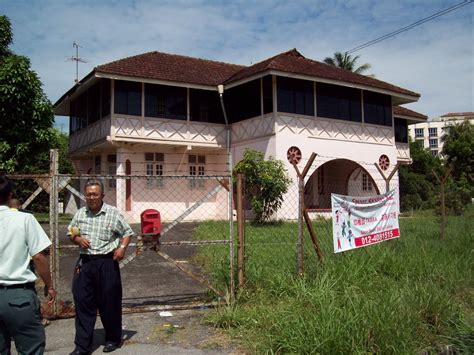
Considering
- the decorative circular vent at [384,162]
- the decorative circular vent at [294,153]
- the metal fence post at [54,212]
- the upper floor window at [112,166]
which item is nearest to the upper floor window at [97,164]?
the upper floor window at [112,166]

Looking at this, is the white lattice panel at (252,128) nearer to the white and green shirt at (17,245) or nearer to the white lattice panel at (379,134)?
the white lattice panel at (379,134)

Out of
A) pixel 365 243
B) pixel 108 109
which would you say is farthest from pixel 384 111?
pixel 365 243

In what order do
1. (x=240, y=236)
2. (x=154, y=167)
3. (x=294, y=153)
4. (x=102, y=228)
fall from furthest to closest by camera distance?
(x=154, y=167)
(x=294, y=153)
(x=240, y=236)
(x=102, y=228)

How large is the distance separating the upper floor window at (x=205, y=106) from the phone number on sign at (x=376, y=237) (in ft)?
39.3

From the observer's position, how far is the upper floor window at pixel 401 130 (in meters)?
22.9

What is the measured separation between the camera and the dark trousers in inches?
169

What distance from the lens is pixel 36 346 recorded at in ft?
10.1

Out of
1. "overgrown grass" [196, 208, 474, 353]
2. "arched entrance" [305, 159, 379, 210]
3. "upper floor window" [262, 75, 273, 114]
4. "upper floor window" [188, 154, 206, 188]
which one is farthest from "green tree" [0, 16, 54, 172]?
"arched entrance" [305, 159, 379, 210]

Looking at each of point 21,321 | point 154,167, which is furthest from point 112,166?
point 21,321

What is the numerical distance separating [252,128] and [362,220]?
36.9ft

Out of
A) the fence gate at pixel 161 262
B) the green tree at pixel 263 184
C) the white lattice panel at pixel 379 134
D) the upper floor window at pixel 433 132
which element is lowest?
the fence gate at pixel 161 262

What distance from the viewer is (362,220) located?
7.00 m

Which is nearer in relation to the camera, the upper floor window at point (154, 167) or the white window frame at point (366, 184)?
the upper floor window at point (154, 167)

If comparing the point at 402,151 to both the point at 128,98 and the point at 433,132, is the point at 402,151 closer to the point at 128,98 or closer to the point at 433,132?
the point at 128,98
